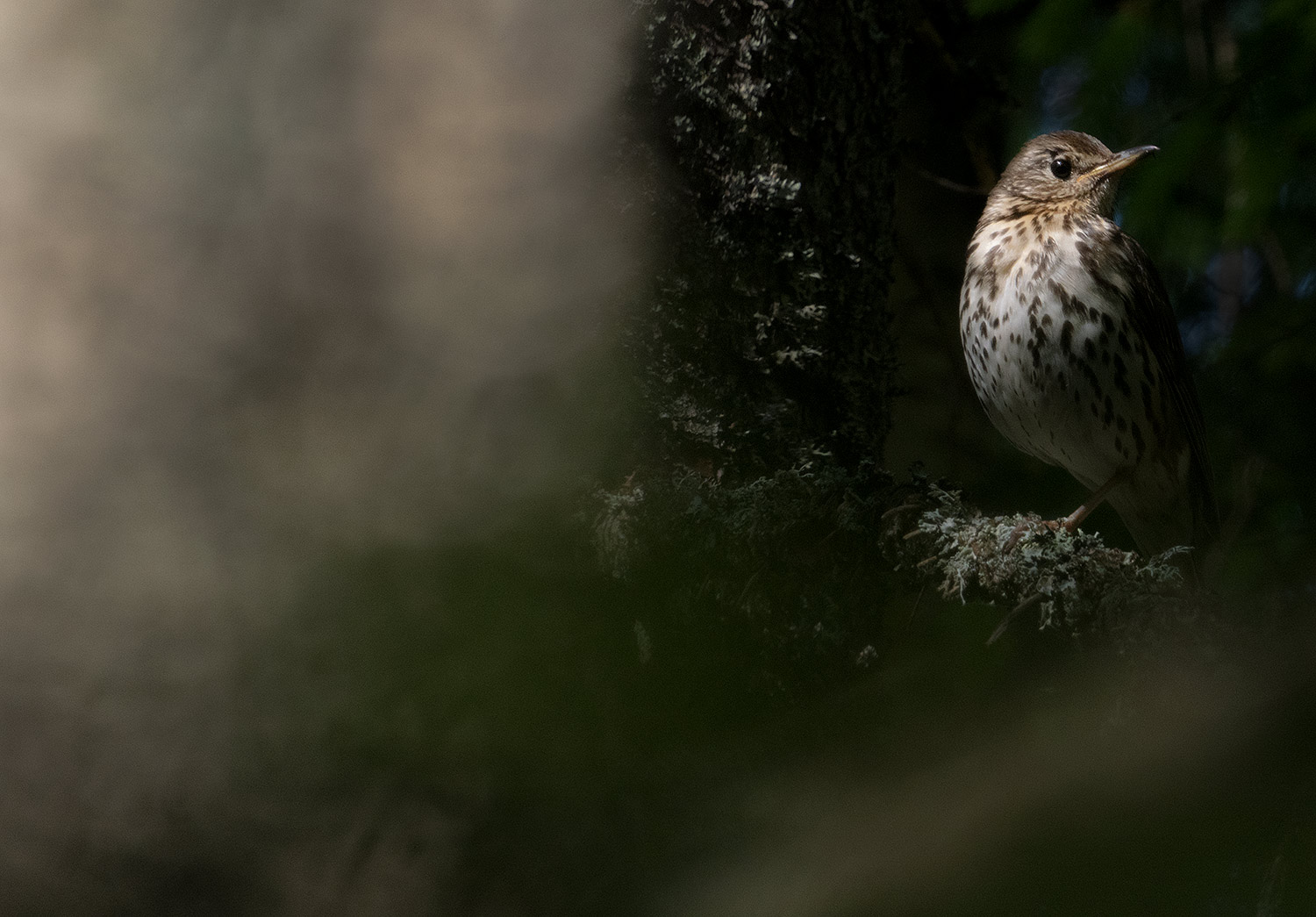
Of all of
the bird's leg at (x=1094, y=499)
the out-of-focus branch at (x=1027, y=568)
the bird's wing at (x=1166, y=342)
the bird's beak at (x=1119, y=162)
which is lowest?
the out-of-focus branch at (x=1027, y=568)

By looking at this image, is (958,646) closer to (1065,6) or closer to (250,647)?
(250,647)

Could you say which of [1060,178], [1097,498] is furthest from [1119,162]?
[1097,498]

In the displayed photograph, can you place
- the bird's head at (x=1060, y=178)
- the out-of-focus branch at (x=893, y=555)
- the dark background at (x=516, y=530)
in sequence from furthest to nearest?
the bird's head at (x=1060, y=178), the out-of-focus branch at (x=893, y=555), the dark background at (x=516, y=530)

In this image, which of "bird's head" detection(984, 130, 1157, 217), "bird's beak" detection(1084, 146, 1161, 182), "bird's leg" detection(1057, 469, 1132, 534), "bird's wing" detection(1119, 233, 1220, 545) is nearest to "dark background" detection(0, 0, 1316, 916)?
"bird's beak" detection(1084, 146, 1161, 182)

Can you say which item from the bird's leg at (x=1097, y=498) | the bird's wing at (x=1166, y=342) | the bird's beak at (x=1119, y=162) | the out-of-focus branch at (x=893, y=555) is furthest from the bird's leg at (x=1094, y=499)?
the bird's beak at (x=1119, y=162)

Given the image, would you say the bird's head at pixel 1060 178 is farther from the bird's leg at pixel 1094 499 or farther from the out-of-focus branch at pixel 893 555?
the out-of-focus branch at pixel 893 555

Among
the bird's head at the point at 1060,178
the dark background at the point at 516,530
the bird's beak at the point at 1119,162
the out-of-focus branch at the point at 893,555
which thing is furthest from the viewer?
the bird's head at the point at 1060,178
